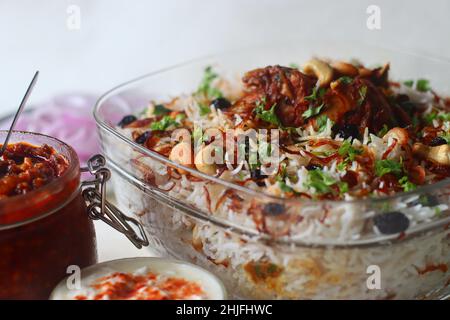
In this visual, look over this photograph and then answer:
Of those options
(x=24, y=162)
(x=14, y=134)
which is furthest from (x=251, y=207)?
(x=14, y=134)

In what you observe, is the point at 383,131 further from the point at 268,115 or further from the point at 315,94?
the point at 268,115

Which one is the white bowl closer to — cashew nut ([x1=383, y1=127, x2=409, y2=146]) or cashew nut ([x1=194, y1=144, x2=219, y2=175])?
cashew nut ([x1=194, y1=144, x2=219, y2=175])

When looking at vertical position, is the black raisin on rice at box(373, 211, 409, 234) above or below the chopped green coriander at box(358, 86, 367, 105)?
below

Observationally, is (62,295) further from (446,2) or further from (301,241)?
(446,2)

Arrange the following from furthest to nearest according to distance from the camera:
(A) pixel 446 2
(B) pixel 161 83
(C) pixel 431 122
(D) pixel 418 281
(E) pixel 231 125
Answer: (A) pixel 446 2
(B) pixel 161 83
(C) pixel 431 122
(E) pixel 231 125
(D) pixel 418 281

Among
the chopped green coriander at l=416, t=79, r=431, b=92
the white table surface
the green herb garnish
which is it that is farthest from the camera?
the chopped green coriander at l=416, t=79, r=431, b=92

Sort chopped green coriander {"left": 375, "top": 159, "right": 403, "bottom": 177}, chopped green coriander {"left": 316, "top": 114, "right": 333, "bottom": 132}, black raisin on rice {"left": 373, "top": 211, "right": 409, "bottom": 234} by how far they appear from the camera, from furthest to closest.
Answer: chopped green coriander {"left": 316, "top": 114, "right": 333, "bottom": 132} → chopped green coriander {"left": 375, "top": 159, "right": 403, "bottom": 177} → black raisin on rice {"left": 373, "top": 211, "right": 409, "bottom": 234}

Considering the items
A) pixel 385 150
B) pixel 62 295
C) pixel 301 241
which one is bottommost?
pixel 62 295

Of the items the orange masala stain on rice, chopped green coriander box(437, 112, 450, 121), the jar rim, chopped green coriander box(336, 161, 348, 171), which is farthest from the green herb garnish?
chopped green coriander box(437, 112, 450, 121)
